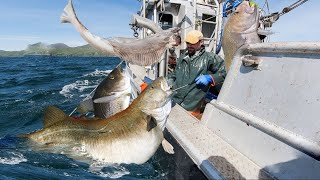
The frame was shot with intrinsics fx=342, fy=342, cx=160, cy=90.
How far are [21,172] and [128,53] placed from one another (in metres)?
2.06

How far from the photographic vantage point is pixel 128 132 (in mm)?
4035

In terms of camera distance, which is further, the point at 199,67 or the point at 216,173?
the point at 199,67

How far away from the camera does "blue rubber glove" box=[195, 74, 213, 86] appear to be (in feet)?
18.6

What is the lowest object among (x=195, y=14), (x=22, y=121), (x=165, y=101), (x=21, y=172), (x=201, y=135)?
(x=22, y=121)

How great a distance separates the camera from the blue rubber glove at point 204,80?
5660 millimetres

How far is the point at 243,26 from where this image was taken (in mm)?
5684

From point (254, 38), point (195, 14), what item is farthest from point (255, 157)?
point (195, 14)

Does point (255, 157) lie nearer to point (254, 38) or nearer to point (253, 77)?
point (253, 77)

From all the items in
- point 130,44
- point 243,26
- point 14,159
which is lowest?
point 14,159

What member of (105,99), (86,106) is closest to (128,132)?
(105,99)

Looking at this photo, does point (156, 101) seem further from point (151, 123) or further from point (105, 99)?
point (105, 99)

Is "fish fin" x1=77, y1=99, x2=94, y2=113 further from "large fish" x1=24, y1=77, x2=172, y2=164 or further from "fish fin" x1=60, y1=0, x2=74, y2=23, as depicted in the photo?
"fish fin" x1=60, y1=0, x2=74, y2=23

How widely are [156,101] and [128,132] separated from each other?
493 millimetres

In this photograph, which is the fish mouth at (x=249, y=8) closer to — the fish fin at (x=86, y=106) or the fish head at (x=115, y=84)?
the fish head at (x=115, y=84)
